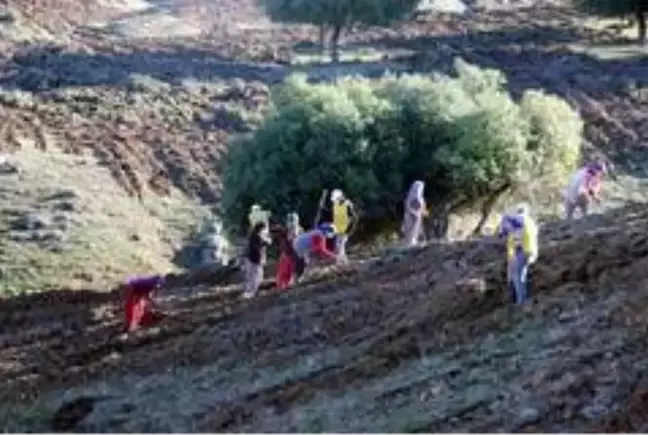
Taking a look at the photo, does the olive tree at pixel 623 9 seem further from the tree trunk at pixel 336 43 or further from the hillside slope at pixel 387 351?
the hillside slope at pixel 387 351

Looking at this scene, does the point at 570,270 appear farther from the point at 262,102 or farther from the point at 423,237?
the point at 262,102

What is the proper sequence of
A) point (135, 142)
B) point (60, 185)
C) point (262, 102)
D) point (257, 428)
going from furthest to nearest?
point (262, 102), point (135, 142), point (60, 185), point (257, 428)

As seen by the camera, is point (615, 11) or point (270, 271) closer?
point (270, 271)

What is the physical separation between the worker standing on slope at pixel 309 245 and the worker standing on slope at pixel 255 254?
56cm

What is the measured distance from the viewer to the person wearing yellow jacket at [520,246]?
19375 mm

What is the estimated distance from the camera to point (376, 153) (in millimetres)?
40406

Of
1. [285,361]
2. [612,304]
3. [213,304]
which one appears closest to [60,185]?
[213,304]

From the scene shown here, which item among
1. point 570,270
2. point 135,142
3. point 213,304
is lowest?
point 135,142

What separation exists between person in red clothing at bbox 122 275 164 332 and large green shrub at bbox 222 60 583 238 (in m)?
14.9

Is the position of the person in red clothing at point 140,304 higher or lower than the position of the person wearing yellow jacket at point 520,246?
lower

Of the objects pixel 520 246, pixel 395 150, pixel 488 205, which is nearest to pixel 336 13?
pixel 488 205

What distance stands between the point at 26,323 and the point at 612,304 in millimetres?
13436

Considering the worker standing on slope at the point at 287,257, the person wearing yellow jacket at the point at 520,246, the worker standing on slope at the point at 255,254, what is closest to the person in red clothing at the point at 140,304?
the worker standing on slope at the point at 255,254

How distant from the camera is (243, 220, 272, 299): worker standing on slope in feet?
78.9
